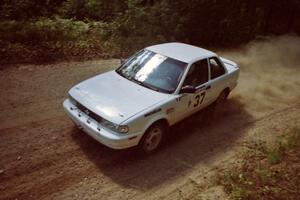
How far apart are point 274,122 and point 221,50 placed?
652 cm

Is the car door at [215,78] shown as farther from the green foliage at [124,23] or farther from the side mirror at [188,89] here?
the green foliage at [124,23]

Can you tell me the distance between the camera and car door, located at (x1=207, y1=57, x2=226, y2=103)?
8.07 meters

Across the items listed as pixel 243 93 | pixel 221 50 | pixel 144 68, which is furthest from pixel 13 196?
pixel 221 50

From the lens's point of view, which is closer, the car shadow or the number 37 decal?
the car shadow

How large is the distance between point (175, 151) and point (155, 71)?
1.81 m

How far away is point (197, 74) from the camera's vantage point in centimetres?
764

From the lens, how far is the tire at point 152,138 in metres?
6.58

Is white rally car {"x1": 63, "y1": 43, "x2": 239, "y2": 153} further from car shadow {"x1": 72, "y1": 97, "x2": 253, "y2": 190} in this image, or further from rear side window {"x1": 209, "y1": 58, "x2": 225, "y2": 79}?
car shadow {"x1": 72, "y1": 97, "x2": 253, "y2": 190}

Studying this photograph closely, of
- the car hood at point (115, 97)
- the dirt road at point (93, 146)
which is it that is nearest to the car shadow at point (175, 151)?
the dirt road at point (93, 146)

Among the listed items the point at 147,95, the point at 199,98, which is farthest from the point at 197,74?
the point at 147,95

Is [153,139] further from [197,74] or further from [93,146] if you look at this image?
[197,74]

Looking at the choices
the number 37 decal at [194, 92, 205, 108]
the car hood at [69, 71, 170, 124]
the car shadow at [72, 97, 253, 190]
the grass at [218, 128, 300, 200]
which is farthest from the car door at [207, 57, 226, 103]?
the car hood at [69, 71, 170, 124]

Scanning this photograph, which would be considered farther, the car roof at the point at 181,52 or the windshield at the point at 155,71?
the car roof at the point at 181,52

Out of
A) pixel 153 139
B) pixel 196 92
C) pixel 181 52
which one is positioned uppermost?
pixel 181 52
